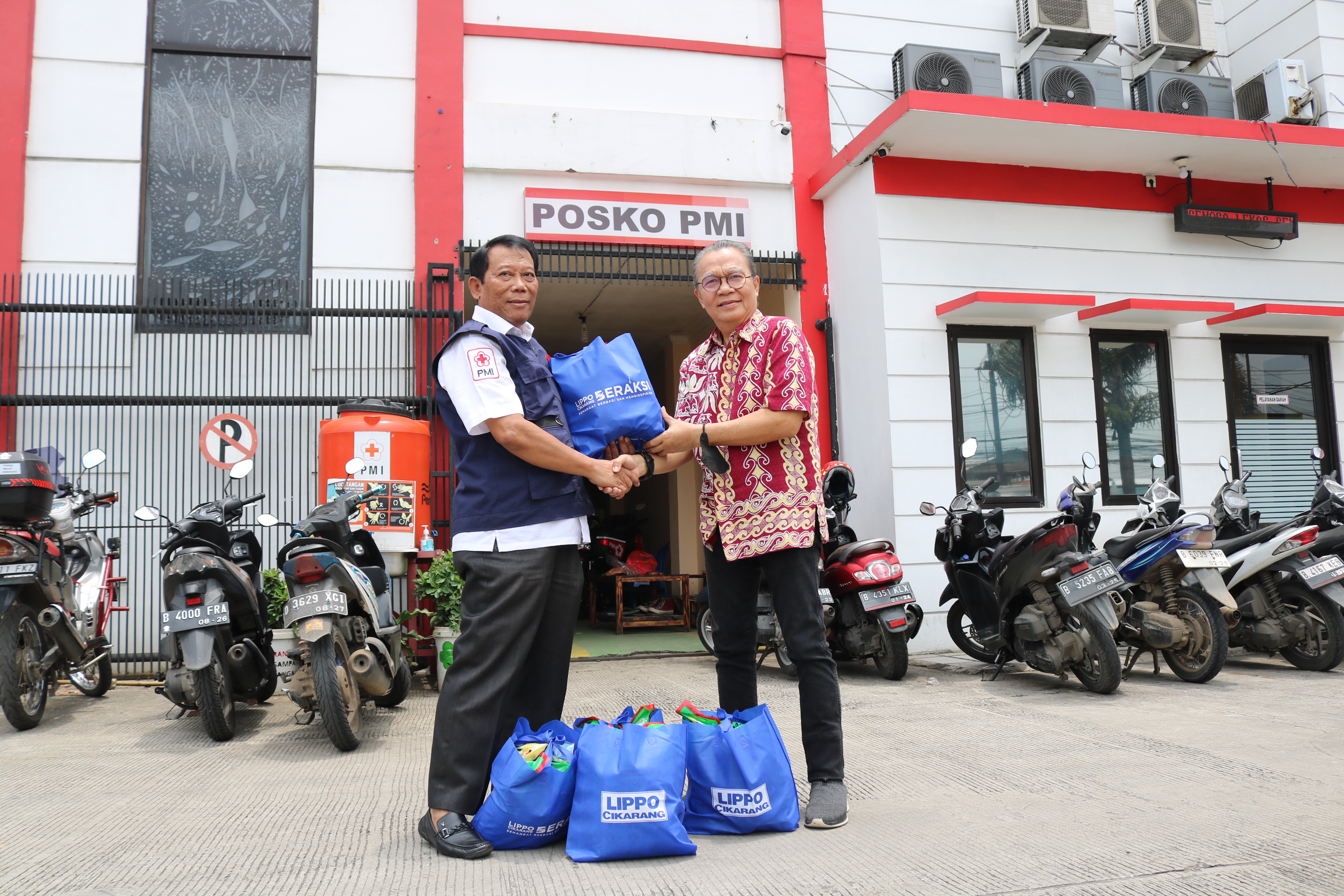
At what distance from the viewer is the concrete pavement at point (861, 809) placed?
211 centimetres

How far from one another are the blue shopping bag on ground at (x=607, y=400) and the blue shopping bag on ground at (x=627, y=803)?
801 mm

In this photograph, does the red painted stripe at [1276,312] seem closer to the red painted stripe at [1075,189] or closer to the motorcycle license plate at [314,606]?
the red painted stripe at [1075,189]

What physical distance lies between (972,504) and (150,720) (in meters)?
4.71

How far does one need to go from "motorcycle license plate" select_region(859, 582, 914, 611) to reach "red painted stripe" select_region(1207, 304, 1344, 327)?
4085mm

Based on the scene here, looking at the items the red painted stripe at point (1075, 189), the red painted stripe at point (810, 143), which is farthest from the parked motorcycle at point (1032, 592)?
the red painted stripe at point (1075, 189)

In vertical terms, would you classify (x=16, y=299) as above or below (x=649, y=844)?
above

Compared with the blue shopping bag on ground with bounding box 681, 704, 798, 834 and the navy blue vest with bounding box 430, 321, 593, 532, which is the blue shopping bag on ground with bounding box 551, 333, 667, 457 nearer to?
the navy blue vest with bounding box 430, 321, 593, 532

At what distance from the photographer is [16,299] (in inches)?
237

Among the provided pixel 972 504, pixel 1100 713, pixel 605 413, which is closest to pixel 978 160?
pixel 972 504

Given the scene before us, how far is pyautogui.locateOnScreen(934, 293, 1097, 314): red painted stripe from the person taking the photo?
6.43 metres

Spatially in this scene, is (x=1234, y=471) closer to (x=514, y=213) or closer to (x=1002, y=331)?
(x=1002, y=331)

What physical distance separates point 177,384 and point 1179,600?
6536 mm

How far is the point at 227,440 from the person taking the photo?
6121 millimetres

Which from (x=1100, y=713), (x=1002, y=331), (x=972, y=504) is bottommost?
(x=1100, y=713)
